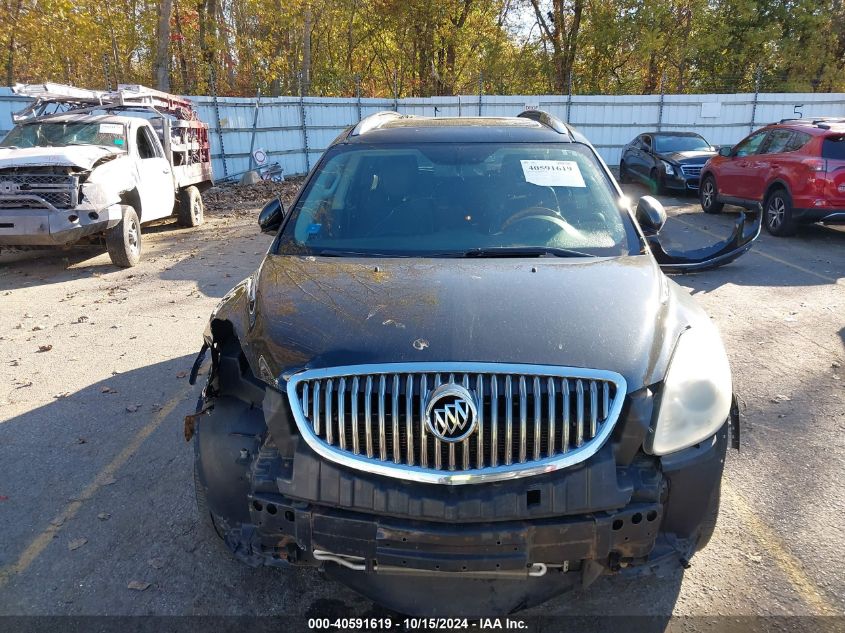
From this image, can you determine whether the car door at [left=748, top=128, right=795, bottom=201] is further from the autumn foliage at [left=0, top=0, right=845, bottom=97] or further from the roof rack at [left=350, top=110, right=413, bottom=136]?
the autumn foliage at [left=0, top=0, right=845, bottom=97]

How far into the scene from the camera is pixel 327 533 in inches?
82.4

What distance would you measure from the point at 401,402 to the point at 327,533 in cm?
49

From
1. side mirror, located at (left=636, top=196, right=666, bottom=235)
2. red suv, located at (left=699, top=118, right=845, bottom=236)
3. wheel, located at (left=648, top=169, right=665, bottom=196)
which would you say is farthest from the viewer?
wheel, located at (left=648, top=169, right=665, bottom=196)

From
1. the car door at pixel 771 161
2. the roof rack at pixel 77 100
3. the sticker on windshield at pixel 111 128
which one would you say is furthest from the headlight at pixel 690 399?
the roof rack at pixel 77 100

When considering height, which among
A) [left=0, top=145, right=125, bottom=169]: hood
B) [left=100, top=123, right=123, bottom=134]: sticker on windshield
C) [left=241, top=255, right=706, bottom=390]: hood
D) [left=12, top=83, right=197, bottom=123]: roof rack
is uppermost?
[left=12, top=83, right=197, bottom=123]: roof rack

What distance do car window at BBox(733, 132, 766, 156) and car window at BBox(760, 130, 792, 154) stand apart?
9.3 inches

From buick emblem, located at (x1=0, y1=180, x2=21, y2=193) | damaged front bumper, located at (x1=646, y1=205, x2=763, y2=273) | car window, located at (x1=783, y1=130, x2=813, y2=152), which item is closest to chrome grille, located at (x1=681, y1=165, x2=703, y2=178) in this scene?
car window, located at (x1=783, y1=130, x2=813, y2=152)

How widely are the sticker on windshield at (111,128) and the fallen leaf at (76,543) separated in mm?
7757

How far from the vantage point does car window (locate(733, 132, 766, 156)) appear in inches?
440

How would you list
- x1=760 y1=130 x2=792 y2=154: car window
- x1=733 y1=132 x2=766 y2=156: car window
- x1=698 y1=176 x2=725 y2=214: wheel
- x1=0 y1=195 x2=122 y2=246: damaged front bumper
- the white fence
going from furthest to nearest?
1. the white fence
2. x1=698 y1=176 x2=725 y2=214: wheel
3. x1=733 y1=132 x2=766 y2=156: car window
4. x1=760 y1=130 x2=792 y2=154: car window
5. x1=0 y1=195 x2=122 y2=246: damaged front bumper

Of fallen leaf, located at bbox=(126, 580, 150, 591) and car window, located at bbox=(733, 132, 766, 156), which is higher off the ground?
car window, located at bbox=(733, 132, 766, 156)

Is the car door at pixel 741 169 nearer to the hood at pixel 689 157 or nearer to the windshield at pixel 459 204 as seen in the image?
the hood at pixel 689 157

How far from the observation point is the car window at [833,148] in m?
9.32

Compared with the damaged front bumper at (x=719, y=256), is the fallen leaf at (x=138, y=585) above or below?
below
